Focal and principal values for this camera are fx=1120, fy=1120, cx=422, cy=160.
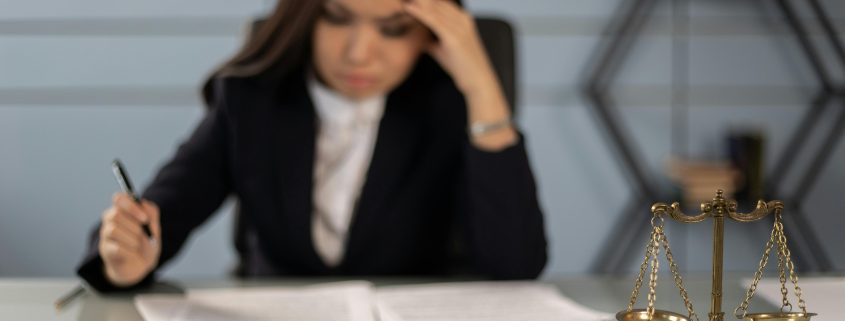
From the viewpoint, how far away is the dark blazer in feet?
5.66

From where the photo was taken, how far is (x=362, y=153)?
1864 millimetres

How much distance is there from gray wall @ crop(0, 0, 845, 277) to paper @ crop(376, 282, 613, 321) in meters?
2.09

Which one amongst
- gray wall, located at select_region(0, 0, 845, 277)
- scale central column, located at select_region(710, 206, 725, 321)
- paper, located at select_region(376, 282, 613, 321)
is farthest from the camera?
gray wall, located at select_region(0, 0, 845, 277)

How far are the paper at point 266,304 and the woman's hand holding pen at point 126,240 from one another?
1.6 inches

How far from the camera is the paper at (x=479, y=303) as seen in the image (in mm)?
1292

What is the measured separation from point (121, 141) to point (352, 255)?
1885 millimetres

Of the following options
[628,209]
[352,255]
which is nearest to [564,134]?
[628,209]

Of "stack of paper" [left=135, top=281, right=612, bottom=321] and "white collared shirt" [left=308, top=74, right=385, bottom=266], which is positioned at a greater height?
"white collared shirt" [left=308, top=74, right=385, bottom=266]

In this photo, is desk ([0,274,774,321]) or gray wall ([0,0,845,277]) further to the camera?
gray wall ([0,0,845,277])

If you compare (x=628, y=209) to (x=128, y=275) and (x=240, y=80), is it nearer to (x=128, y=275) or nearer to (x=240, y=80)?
(x=240, y=80)

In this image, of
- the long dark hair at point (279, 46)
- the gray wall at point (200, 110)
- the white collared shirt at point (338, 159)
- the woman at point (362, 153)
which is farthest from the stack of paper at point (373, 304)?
the gray wall at point (200, 110)

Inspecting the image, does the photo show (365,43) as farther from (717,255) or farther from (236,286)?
(717,255)

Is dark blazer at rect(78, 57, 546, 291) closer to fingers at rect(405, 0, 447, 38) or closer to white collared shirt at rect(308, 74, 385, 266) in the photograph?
white collared shirt at rect(308, 74, 385, 266)

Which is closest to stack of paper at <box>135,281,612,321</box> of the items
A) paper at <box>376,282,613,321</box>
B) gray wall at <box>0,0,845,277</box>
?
paper at <box>376,282,613,321</box>
